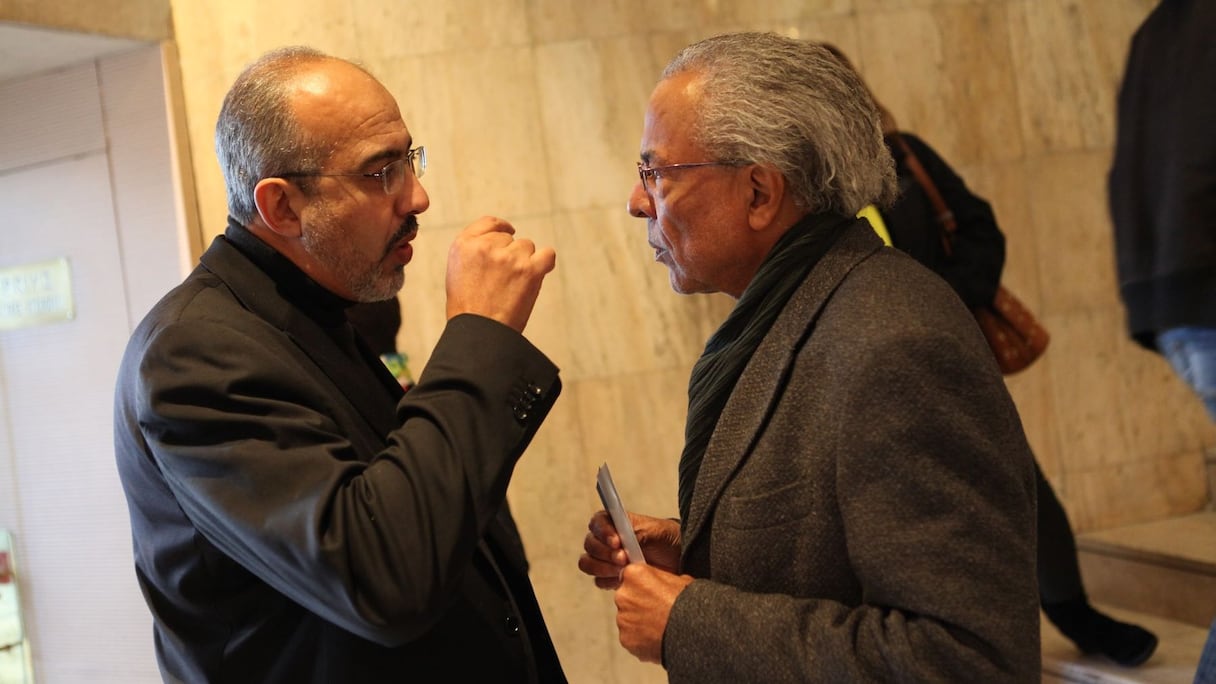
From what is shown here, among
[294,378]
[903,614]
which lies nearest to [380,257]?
[294,378]

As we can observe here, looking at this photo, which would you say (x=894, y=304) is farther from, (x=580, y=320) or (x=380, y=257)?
(x=580, y=320)

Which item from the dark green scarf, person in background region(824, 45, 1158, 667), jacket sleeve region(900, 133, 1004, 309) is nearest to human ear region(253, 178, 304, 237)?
the dark green scarf

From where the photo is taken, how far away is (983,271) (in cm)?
358

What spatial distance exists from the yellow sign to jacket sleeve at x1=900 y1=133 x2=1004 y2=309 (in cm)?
293

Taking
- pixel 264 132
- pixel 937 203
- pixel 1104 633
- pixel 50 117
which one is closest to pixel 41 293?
pixel 50 117

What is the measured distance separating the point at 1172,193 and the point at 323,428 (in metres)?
1.43

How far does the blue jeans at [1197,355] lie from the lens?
1930 mm

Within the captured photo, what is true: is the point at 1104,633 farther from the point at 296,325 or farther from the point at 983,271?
the point at 296,325

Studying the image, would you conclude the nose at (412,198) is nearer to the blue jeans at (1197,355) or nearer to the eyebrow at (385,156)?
the eyebrow at (385,156)

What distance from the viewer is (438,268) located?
423 cm

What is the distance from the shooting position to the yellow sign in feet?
13.2

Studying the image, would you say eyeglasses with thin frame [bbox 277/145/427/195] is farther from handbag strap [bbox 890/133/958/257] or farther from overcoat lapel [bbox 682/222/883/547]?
handbag strap [bbox 890/133/958/257]

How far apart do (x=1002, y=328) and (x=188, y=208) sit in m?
2.81

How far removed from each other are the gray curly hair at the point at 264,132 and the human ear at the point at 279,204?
2 centimetres
